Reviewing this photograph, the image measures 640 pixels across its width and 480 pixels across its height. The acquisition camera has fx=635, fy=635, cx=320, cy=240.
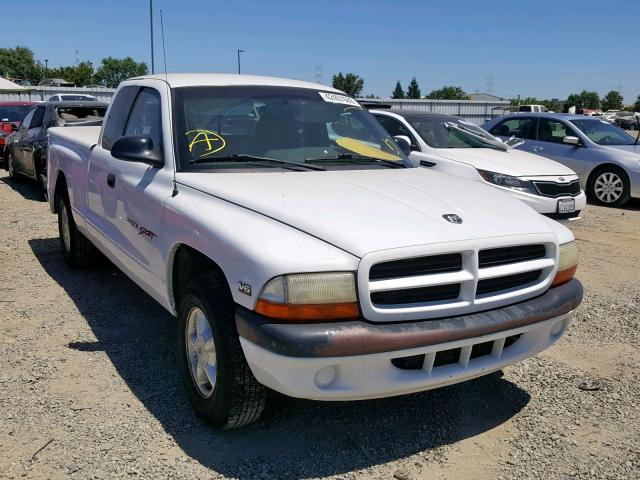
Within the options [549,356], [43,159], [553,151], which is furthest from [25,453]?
[553,151]

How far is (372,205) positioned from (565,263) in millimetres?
1123

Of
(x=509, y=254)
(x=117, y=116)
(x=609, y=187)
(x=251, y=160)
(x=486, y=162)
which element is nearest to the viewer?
(x=509, y=254)

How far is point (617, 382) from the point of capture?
3.99 metres

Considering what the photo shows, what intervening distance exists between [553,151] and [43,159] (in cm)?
884

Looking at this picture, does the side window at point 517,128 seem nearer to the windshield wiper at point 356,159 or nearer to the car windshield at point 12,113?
the windshield wiper at point 356,159

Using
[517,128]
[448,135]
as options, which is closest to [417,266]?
[448,135]

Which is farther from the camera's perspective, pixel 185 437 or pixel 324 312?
pixel 185 437

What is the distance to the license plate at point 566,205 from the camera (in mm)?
7945

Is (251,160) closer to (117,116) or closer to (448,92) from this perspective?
(117,116)

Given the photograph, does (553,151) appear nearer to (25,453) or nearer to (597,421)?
(597,421)

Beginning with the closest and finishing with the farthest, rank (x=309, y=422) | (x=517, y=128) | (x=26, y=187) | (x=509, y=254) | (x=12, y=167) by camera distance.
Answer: (x=509, y=254), (x=309, y=422), (x=26, y=187), (x=517, y=128), (x=12, y=167)

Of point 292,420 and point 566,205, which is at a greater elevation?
point 566,205

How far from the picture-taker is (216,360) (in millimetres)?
3012

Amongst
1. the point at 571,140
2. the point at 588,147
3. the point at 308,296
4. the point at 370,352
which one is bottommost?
the point at 370,352
